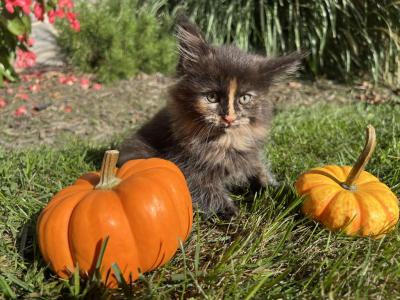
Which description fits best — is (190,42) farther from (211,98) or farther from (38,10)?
(38,10)

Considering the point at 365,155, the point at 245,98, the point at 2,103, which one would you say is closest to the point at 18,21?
the point at 2,103

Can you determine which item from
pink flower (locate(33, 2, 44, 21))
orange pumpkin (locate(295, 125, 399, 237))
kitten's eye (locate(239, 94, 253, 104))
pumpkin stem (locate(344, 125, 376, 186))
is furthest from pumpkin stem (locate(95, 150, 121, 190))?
pink flower (locate(33, 2, 44, 21))

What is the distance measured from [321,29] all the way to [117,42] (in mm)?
2990

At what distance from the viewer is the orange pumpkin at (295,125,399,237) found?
6.88 feet

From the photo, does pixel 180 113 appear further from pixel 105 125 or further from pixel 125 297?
pixel 105 125

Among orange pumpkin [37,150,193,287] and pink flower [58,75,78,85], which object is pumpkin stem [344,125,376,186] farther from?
pink flower [58,75,78,85]

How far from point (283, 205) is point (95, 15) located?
442 centimetres

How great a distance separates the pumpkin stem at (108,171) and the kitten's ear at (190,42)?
94 cm

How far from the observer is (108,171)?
76.3 inches

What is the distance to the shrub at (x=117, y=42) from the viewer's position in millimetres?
5590

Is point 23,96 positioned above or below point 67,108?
above

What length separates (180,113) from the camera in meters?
2.62

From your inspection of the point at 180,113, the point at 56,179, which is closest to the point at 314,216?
the point at 180,113

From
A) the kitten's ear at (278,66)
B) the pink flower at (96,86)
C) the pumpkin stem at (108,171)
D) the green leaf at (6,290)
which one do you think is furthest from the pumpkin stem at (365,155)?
the pink flower at (96,86)
